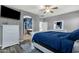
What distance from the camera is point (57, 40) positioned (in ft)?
3.82

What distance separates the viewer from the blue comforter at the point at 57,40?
44.4 inches

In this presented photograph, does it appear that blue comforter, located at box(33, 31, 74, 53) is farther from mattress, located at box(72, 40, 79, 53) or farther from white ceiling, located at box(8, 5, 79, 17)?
white ceiling, located at box(8, 5, 79, 17)

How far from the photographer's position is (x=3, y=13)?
116cm

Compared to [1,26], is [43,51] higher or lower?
lower

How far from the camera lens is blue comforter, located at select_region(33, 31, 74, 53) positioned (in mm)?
1127

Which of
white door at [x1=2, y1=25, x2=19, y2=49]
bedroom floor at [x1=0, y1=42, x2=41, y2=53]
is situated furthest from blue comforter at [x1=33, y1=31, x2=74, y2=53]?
white door at [x1=2, y1=25, x2=19, y2=49]

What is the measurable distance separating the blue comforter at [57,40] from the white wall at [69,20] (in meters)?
0.09

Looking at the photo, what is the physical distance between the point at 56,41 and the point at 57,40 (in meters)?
0.02

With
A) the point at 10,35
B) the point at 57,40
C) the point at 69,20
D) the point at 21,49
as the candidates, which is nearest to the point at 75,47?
the point at 57,40

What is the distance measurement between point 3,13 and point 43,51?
65 centimetres

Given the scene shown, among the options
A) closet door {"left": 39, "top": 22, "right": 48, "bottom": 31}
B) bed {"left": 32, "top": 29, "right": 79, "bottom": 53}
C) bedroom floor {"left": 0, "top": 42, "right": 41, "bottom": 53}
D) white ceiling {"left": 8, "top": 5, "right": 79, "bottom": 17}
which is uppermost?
white ceiling {"left": 8, "top": 5, "right": 79, "bottom": 17}
